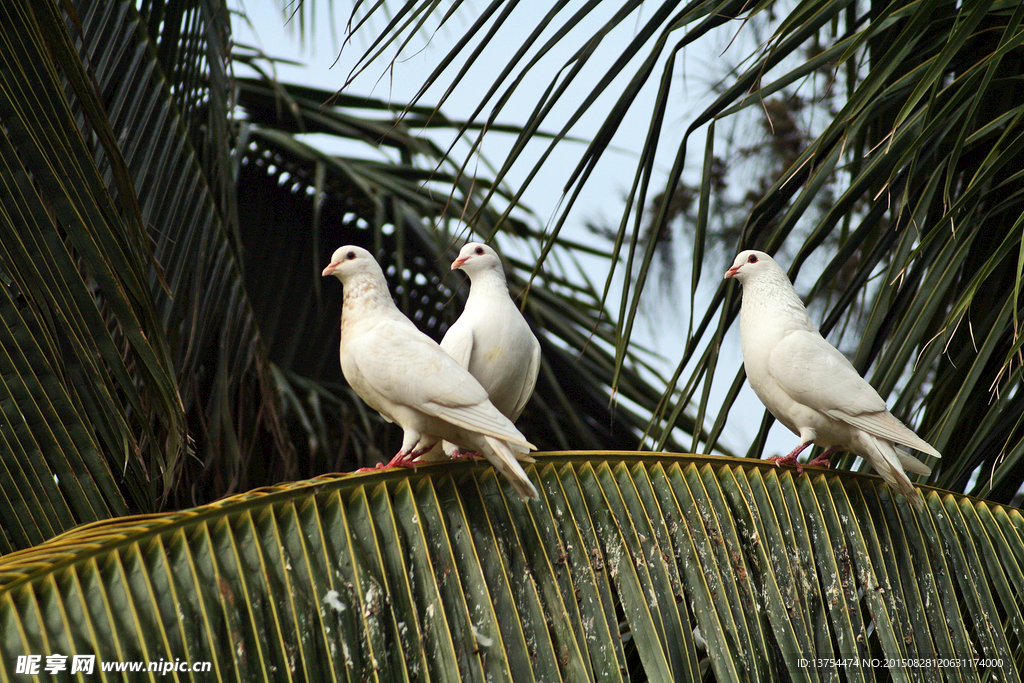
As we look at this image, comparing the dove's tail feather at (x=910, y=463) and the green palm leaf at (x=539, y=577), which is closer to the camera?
the green palm leaf at (x=539, y=577)

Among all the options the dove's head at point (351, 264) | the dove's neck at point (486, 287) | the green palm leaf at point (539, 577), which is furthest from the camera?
the dove's neck at point (486, 287)

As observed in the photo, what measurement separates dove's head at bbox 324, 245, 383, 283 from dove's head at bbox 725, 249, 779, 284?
1061 mm

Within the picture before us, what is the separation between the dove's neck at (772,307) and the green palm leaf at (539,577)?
1.97ft

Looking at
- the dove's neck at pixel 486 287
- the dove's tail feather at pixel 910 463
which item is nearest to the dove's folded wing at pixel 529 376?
the dove's neck at pixel 486 287

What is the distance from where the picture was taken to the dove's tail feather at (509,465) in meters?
1.90

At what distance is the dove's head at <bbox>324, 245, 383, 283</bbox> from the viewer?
251 centimetres

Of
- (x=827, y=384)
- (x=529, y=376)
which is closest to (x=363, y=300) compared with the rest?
(x=529, y=376)

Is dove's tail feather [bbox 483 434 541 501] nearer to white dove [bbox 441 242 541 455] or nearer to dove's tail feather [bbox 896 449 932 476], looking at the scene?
white dove [bbox 441 242 541 455]

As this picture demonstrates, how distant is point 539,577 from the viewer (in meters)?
1.85

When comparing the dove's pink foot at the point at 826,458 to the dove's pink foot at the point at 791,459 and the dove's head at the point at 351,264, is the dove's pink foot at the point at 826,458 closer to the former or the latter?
the dove's pink foot at the point at 791,459

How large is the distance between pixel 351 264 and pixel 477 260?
0.42 m

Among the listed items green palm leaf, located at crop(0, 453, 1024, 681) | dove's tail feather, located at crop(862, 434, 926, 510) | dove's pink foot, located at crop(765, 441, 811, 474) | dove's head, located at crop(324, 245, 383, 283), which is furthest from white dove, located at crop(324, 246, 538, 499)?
dove's tail feather, located at crop(862, 434, 926, 510)

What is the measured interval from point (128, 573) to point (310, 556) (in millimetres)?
303

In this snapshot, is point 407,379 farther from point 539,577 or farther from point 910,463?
point 910,463
